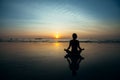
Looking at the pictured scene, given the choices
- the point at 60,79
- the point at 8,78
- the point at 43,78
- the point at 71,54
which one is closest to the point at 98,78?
the point at 60,79

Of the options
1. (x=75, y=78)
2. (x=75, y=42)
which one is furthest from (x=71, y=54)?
(x=75, y=78)

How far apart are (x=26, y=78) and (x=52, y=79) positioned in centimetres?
102

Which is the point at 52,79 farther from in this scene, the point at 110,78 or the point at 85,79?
the point at 110,78

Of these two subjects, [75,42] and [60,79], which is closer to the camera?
[60,79]

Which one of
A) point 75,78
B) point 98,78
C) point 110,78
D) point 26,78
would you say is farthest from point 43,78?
point 110,78

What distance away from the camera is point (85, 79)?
5.69 m

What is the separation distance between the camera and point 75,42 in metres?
12.2

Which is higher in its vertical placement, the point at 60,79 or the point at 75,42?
the point at 75,42

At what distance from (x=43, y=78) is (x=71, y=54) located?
670 cm

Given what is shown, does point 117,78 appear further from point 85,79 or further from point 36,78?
point 36,78

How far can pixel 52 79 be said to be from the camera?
5.66m

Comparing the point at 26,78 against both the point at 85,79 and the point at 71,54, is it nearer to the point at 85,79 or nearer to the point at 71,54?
the point at 85,79

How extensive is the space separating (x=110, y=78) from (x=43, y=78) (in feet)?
8.56

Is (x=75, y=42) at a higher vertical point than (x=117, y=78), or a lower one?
higher
